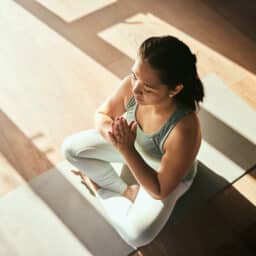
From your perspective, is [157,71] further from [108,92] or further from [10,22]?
[10,22]

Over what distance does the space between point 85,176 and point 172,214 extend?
281 millimetres

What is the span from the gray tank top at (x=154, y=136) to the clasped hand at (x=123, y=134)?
0.34ft

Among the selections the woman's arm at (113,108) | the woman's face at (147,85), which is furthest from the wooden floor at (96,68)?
the woman's face at (147,85)

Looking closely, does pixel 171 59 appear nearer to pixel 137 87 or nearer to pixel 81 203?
pixel 137 87

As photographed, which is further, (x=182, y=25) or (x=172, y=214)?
(x=182, y=25)

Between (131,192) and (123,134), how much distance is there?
0.36 metres

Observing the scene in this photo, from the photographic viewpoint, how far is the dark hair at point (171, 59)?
0.96 m

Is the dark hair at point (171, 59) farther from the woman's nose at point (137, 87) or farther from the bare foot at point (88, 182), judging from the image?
the bare foot at point (88, 182)

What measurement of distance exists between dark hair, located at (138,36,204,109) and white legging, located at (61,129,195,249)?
1.20ft

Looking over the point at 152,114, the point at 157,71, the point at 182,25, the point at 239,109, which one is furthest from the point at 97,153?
the point at 182,25

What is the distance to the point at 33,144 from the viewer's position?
60.9 inches

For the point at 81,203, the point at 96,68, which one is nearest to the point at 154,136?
the point at 81,203

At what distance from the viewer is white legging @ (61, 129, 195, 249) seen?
4.01ft

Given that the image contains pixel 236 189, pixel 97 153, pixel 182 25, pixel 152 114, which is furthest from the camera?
pixel 182 25
